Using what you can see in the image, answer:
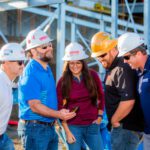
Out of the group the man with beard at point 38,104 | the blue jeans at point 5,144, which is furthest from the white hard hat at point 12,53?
the blue jeans at point 5,144

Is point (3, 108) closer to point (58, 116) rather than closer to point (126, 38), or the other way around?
point (58, 116)

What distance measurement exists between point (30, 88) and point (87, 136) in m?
1.02

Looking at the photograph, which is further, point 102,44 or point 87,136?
point 87,136

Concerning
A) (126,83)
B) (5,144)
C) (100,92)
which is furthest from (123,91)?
(5,144)

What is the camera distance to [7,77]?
4.11m

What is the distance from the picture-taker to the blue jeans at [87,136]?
200 inches

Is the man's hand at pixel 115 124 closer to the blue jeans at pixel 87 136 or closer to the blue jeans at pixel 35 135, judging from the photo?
the blue jeans at pixel 87 136

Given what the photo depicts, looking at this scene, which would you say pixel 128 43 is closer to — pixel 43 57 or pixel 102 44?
pixel 102 44

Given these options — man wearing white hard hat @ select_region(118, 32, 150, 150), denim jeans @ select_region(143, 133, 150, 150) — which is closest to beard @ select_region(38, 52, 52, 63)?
man wearing white hard hat @ select_region(118, 32, 150, 150)

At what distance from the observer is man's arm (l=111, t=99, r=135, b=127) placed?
4457 millimetres

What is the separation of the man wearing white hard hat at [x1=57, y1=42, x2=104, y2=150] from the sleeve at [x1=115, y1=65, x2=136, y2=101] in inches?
26.0

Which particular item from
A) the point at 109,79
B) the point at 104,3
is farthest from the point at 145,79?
the point at 104,3

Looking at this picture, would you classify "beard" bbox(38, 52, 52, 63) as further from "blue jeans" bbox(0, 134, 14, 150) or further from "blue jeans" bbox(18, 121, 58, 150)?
"blue jeans" bbox(0, 134, 14, 150)

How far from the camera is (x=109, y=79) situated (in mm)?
4750
